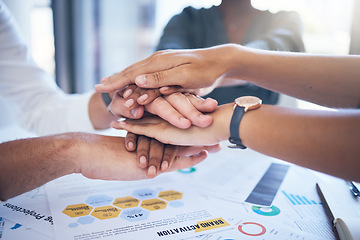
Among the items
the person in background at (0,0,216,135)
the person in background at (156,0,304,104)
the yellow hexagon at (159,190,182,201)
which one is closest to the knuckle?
the yellow hexagon at (159,190,182,201)

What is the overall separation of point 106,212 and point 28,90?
971mm

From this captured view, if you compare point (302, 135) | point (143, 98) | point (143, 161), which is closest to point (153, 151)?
point (143, 161)

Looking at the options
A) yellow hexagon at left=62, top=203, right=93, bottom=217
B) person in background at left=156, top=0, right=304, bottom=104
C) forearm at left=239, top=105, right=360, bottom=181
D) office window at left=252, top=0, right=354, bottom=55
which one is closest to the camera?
forearm at left=239, top=105, right=360, bottom=181

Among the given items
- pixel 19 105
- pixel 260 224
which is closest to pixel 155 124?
pixel 260 224

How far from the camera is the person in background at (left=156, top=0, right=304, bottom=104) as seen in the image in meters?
1.59

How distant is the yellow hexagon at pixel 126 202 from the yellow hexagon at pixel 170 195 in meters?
0.07

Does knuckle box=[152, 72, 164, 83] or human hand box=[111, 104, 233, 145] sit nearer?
human hand box=[111, 104, 233, 145]

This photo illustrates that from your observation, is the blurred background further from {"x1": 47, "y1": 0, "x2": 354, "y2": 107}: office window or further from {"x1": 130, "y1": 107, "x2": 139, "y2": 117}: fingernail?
{"x1": 130, "y1": 107, "x2": 139, "y2": 117}: fingernail

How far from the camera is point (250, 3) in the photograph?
1811mm

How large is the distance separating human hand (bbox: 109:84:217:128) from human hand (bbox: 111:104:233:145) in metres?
0.02

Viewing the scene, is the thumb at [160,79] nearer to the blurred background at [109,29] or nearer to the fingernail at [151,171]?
the fingernail at [151,171]

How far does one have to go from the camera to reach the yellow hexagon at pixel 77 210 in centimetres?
64

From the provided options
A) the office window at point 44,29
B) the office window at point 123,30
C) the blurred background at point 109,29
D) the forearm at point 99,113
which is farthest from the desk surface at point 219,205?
the office window at point 44,29

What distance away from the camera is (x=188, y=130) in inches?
30.0
